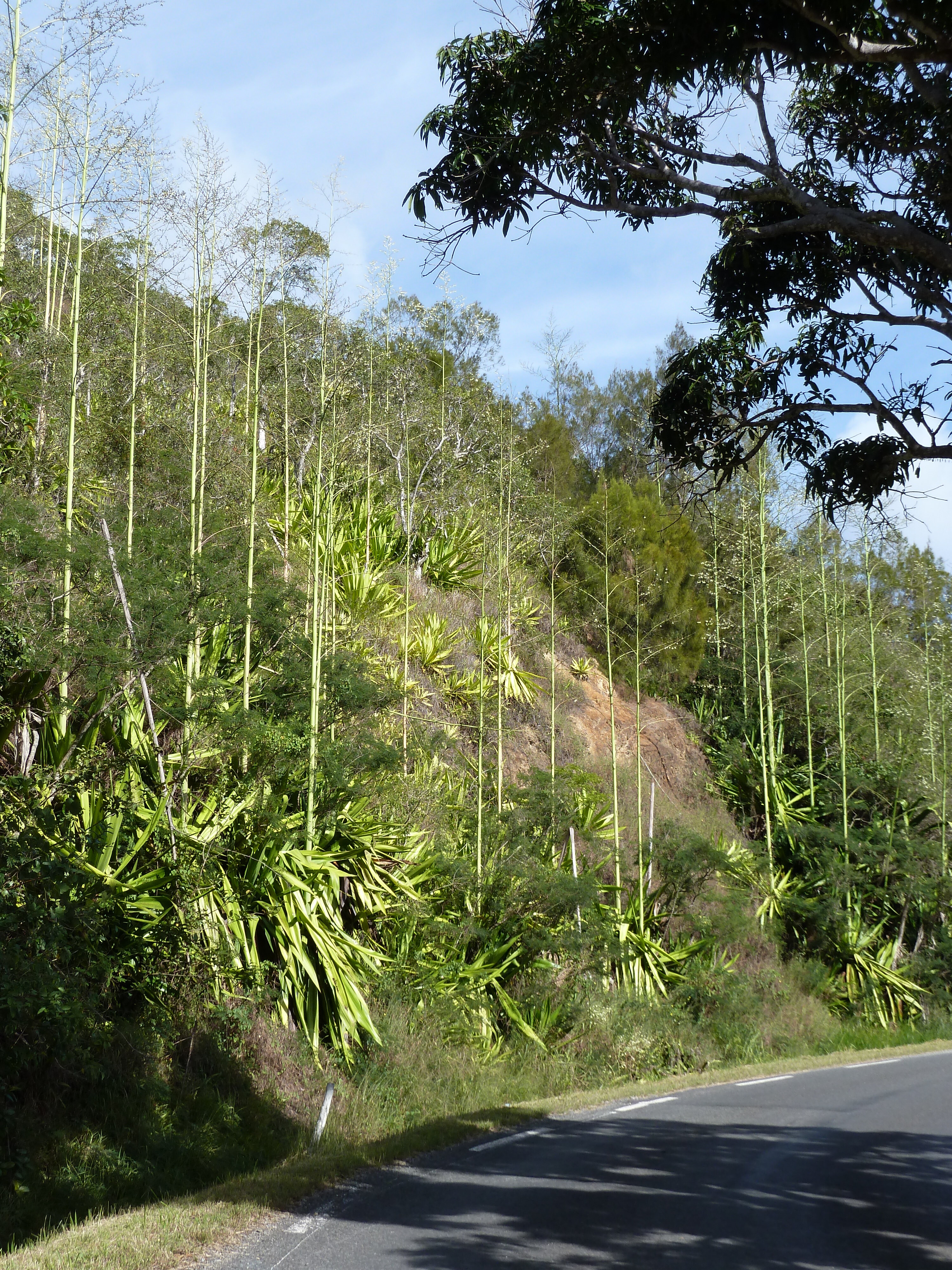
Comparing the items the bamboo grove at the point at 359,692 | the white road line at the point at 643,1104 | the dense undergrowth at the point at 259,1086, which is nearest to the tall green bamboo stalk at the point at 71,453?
the bamboo grove at the point at 359,692

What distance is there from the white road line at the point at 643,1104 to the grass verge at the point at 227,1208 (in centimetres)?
44

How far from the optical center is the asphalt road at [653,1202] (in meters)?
5.86

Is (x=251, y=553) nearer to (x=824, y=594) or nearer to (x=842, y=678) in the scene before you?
(x=842, y=678)

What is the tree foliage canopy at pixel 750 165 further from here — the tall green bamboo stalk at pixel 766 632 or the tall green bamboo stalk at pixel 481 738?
the tall green bamboo stalk at pixel 766 632

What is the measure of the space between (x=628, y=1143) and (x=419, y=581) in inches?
518

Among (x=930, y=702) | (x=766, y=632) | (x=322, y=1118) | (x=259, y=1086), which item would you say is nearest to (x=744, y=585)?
(x=766, y=632)

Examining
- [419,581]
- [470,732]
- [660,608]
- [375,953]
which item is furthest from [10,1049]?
[660,608]

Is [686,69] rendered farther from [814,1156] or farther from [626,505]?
[626,505]

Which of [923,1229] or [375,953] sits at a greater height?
[375,953]

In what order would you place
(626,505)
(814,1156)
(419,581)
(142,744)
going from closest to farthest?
(814,1156)
(142,744)
(419,581)
(626,505)

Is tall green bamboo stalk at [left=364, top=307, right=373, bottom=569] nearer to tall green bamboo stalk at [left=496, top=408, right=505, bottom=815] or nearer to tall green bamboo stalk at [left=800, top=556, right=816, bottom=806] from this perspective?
tall green bamboo stalk at [left=496, top=408, right=505, bottom=815]

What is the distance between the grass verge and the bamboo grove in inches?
68.8

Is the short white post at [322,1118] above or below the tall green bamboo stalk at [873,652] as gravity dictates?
below

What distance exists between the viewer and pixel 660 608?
96.5ft
